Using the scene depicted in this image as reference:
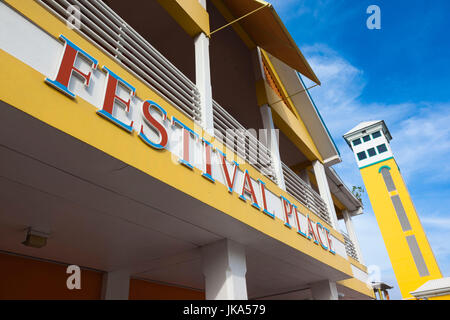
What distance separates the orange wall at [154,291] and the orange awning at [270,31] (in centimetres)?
610

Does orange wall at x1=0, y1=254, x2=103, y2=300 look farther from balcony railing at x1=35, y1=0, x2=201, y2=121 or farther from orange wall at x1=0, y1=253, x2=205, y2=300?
balcony railing at x1=35, y1=0, x2=201, y2=121

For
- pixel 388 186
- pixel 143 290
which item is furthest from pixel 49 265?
pixel 388 186

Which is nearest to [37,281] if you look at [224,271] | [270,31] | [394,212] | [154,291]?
[154,291]

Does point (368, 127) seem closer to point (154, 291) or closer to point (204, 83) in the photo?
point (154, 291)

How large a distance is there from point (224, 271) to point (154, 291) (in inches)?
121

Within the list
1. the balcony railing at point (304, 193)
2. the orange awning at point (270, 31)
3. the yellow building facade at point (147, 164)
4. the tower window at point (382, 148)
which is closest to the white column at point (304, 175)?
the balcony railing at point (304, 193)

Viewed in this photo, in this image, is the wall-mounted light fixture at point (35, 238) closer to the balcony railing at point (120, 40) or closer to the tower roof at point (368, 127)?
the balcony railing at point (120, 40)

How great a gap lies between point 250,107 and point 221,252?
5916mm

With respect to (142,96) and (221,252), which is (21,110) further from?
(221,252)

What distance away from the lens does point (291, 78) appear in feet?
36.3

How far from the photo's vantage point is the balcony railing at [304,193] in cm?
832

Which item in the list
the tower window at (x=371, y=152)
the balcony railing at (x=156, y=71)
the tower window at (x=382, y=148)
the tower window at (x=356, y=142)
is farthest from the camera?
the tower window at (x=356, y=142)

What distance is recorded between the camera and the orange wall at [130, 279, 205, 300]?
712cm

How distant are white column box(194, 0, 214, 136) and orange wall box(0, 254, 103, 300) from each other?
3851 millimetres
